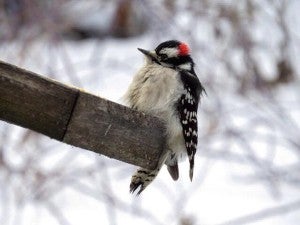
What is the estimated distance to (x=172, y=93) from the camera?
3.83 m

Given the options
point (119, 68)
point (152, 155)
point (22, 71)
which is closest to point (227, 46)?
point (119, 68)

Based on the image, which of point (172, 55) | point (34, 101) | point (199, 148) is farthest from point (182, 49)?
point (199, 148)

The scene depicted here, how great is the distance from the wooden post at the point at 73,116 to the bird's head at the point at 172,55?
2.62ft

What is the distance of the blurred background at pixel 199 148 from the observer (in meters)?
6.79

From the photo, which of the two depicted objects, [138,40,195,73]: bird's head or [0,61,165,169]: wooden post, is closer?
[0,61,165,169]: wooden post

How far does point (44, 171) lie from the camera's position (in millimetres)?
6816

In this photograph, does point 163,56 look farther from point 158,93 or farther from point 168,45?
point 158,93

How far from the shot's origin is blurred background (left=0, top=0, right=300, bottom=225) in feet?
22.3

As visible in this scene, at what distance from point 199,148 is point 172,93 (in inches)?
141

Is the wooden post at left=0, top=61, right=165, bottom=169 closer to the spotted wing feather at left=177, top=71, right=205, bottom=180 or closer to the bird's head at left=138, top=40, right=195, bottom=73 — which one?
the spotted wing feather at left=177, top=71, right=205, bottom=180

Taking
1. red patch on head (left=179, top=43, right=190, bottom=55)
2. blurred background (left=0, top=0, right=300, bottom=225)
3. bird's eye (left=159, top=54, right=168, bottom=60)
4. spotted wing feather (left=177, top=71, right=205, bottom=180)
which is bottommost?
blurred background (left=0, top=0, right=300, bottom=225)

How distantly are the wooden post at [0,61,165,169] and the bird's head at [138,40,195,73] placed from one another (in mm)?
798

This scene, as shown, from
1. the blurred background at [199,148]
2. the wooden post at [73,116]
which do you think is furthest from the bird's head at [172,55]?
the blurred background at [199,148]

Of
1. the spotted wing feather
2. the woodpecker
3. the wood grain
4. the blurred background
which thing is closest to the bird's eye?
the woodpecker
